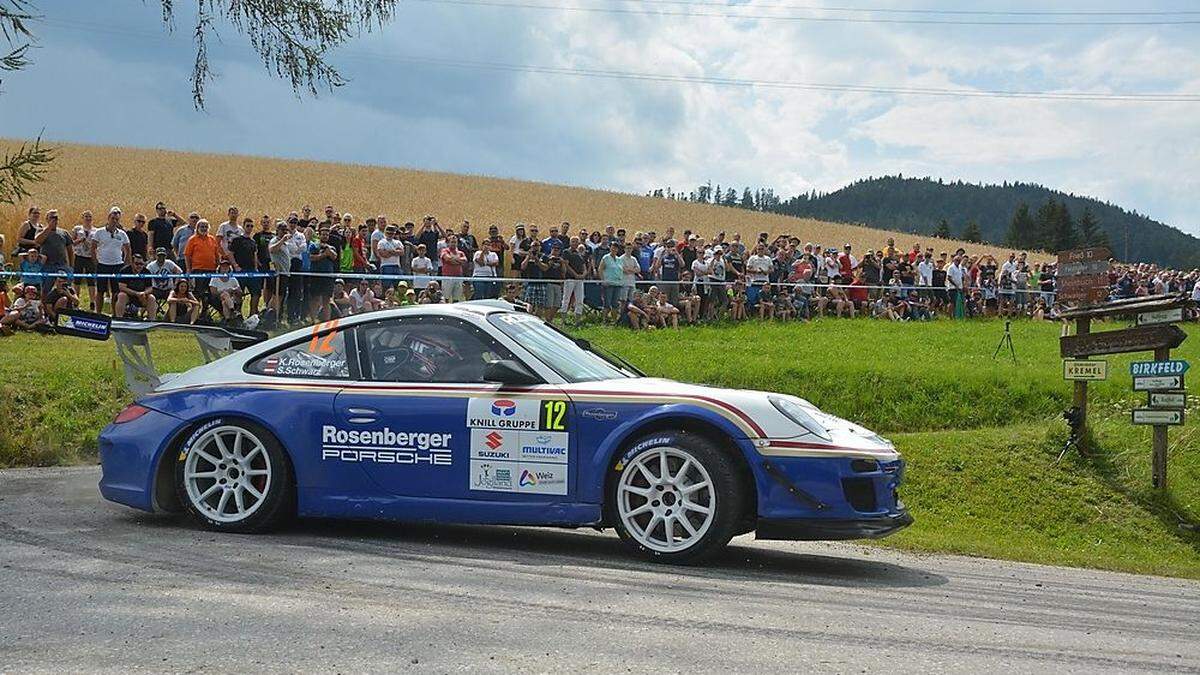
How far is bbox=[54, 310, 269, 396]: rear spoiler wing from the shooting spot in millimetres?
9586

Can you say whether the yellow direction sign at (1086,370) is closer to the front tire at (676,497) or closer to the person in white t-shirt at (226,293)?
the front tire at (676,497)

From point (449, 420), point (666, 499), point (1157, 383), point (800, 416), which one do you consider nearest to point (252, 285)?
point (449, 420)

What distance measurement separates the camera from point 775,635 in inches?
225

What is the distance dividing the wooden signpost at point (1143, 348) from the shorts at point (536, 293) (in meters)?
8.51

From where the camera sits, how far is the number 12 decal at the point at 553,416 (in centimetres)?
789

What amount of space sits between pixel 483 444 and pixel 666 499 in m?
1.21

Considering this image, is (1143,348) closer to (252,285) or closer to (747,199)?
(252,285)

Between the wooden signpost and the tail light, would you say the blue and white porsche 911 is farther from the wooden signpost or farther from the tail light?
the wooden signpost

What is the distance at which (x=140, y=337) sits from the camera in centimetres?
978

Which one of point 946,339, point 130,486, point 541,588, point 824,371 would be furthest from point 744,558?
point 946,339

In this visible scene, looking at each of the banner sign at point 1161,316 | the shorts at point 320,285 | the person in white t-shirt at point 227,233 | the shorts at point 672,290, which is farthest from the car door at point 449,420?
the shorts at point 672,290

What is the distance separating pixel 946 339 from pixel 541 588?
19256mm

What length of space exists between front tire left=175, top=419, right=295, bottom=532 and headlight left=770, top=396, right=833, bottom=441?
3.20 metres

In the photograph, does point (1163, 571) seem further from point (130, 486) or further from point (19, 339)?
point (19, 339)
